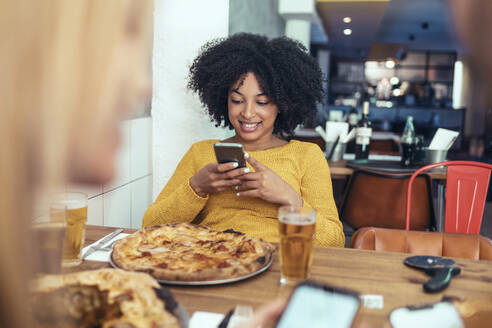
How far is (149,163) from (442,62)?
12.0 meters

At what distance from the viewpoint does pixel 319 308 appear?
1.54 ft

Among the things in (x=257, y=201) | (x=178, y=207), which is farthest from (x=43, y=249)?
(x=257, y=201)

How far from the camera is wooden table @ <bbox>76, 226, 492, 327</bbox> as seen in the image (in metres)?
0.79

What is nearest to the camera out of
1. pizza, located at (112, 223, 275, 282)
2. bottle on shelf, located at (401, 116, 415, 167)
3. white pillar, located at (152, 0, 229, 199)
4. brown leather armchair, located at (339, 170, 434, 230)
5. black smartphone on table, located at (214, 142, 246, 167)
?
pizza, located at (112, 223, 275, 282)

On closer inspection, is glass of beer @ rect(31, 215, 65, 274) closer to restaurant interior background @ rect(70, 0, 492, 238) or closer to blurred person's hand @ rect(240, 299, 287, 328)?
restaurant interior background @ rect(70, 0, 492, 238)

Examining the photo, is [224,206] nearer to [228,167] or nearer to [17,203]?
[228,167]

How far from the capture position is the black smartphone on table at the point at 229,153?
1326 millimetres

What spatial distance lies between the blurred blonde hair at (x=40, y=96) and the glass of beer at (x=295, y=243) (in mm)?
764

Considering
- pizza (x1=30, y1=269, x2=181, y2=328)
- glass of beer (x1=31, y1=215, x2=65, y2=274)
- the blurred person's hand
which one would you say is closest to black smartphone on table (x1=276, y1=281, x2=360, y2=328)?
the blurred person's hand

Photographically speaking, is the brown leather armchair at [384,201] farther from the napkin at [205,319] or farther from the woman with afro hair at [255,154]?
the napkin at [205,319]

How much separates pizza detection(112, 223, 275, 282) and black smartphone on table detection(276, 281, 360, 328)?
38 cm

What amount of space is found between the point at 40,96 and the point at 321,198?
146 centimetres

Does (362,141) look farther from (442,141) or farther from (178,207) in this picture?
(178,207)

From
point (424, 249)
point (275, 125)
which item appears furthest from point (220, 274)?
point (275, 125)
